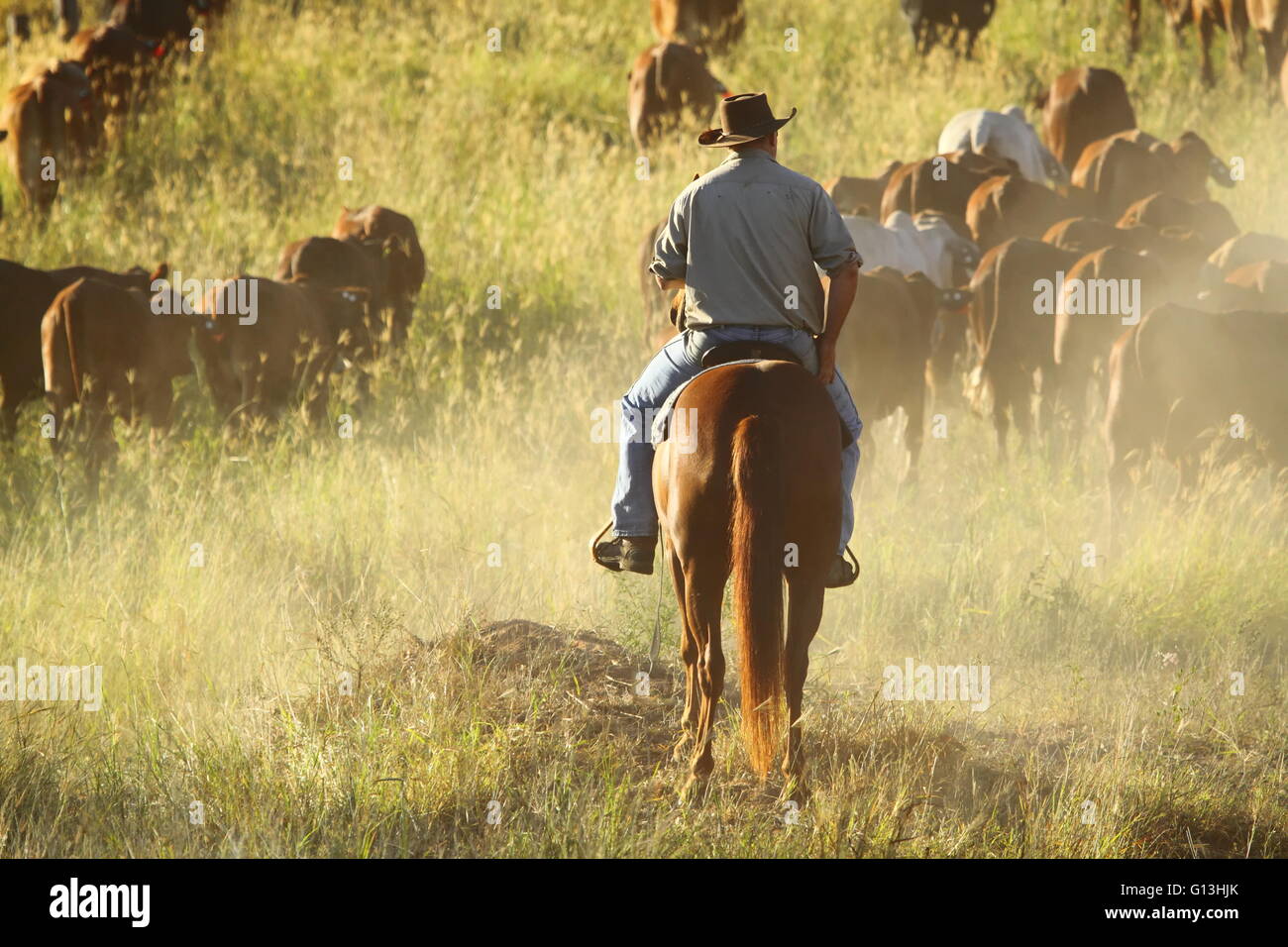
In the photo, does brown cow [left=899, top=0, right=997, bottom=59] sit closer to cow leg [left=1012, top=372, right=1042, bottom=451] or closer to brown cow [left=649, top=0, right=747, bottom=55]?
brown cow [left=649, top=0, right=747, bottom=55]

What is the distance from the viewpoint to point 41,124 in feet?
45.5

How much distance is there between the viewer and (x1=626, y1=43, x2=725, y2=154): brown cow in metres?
15.6

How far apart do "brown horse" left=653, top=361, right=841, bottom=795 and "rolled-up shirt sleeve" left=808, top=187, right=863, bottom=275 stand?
51 cm

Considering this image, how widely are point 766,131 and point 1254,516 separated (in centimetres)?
430

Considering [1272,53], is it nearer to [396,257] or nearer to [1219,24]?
[1219,24]

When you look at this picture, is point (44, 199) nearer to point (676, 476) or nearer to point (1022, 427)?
point (1022, 427)

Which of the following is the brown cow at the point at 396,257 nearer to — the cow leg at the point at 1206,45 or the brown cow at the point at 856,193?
the brown cow at the point at 856,193

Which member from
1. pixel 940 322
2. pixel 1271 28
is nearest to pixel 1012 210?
pixel 940 322

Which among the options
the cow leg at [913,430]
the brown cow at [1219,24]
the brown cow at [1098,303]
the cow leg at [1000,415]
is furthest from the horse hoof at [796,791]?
the brown cow at [1219,24]

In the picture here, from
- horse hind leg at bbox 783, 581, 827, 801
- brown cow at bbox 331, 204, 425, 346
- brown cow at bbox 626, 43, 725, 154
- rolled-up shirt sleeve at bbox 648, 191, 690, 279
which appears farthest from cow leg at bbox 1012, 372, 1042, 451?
brown cow at bbox 626, 43, 725, 154

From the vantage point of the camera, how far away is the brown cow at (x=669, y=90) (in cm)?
1558

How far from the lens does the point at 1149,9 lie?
19.8 m

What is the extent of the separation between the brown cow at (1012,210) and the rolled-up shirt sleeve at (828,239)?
6.93 m

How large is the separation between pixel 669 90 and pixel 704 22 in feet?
12.1
